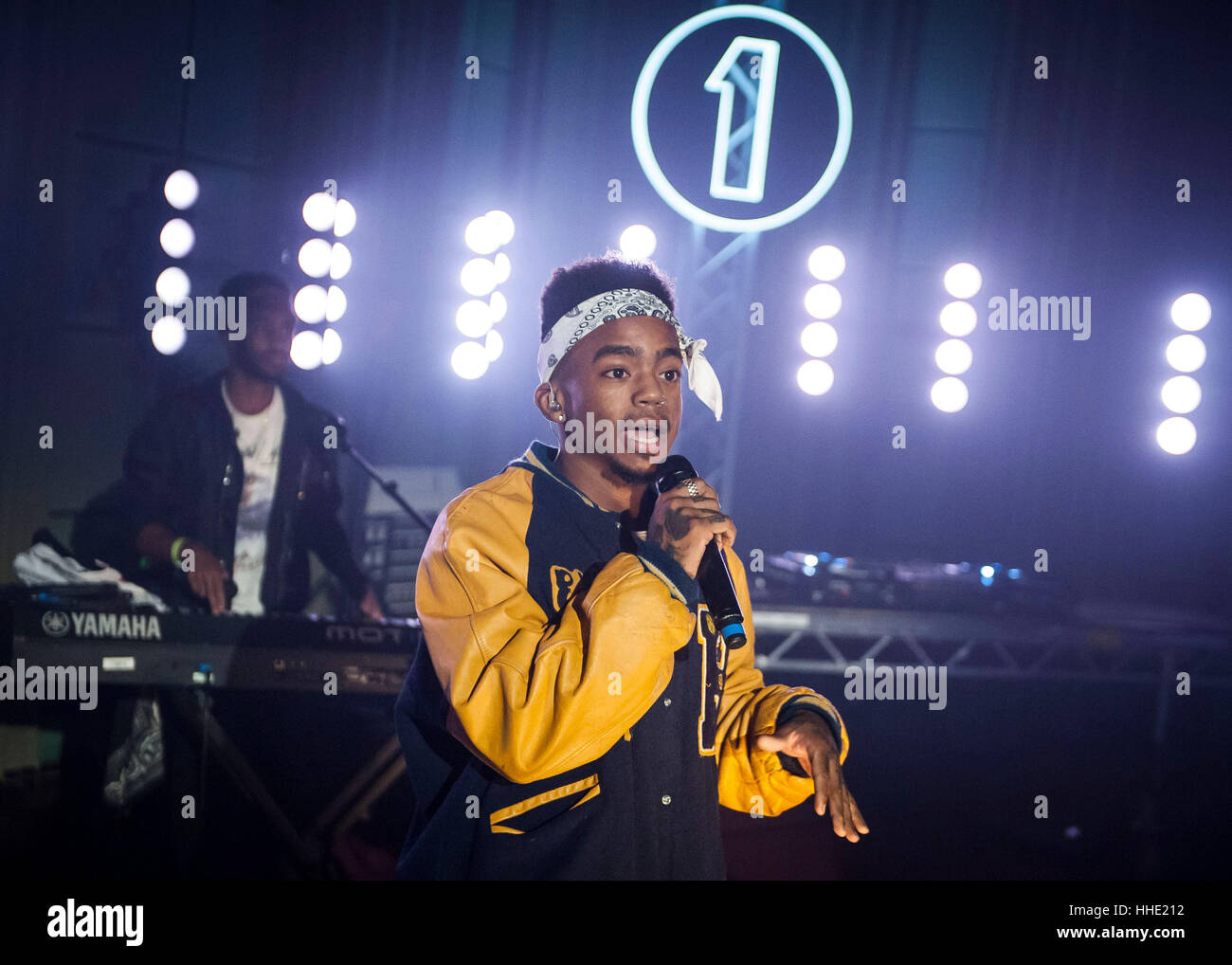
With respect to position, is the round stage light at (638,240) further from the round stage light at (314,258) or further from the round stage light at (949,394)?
the round stage light at (949,394)

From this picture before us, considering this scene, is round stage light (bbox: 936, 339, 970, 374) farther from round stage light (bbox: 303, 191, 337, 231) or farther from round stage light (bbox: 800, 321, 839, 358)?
round stage light (bbox: 303, 191, 337, 231)

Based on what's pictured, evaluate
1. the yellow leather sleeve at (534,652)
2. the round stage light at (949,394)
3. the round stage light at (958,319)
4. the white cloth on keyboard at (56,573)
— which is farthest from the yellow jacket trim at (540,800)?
the round stage light at (958,319)

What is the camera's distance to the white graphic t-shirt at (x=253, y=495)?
4148 millimetres

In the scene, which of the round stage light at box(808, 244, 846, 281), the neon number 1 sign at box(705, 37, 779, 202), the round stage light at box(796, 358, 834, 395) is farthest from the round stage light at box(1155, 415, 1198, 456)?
the neon number 1 sign at box(705, 37, 779, 202)

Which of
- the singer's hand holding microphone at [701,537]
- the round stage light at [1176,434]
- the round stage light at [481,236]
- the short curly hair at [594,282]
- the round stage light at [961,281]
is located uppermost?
the round stage light at [481,236]

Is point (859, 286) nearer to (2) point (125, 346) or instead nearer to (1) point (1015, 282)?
(1) point (1015, 282)

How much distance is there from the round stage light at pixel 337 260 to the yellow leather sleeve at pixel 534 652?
382 cm

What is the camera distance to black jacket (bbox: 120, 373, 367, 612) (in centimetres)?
409

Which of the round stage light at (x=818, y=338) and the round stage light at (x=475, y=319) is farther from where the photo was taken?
the round stage light at (x=818, y=338)

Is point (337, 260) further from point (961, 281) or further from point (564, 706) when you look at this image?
point (564, 706)

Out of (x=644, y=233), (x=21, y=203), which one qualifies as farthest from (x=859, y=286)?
(x=21, y=203)

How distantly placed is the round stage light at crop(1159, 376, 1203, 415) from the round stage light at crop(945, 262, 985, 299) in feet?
4.18
